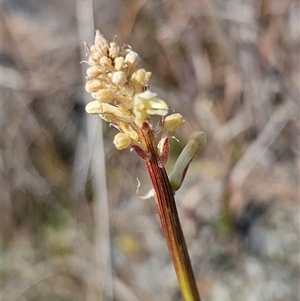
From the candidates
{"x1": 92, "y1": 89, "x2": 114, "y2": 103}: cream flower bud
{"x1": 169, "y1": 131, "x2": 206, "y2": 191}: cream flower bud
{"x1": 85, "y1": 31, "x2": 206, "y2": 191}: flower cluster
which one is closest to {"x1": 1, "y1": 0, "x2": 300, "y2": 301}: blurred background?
{"x1": 169, "y1": 131, "x2": 206, "y2": 191}: cream flower bud

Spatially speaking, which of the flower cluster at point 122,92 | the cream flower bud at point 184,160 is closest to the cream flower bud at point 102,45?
the flower cluster at point 122,92

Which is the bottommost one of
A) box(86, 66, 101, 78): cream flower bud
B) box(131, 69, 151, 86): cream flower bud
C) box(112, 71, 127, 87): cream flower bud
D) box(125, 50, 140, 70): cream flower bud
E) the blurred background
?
box(112, 71, 127, 87): cream flower bud

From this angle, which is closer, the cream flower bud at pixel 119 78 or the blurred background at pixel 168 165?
the cream flower bud at pixel 119 78

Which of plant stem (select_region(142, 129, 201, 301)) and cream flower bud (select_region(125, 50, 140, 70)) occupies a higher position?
cream flower bud (select_region(125, 50, 140, 70))

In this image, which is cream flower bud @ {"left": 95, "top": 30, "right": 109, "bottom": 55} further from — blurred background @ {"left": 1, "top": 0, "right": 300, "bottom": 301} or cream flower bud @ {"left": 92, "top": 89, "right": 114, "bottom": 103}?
blurred background @ {"left": 1, "top": 0, "right": 300, "bottom": 301}

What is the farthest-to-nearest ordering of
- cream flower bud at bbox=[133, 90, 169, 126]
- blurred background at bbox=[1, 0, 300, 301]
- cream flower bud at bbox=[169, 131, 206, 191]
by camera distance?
blurred background at bbox=[1, 0, 300, 301], cream flower bud at bbox=[169, 131, 206, 191], cream flower bud at bbox=[133, 90, 169, 126]

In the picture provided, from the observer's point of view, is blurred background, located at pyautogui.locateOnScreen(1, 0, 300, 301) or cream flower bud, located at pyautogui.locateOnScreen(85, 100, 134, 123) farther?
blurred background, located at pyautogui.locateOnScreen(1, 0, 300, 301)

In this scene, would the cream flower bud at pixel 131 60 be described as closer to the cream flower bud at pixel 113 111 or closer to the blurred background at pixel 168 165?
the cream flower bud at pixel 113 111

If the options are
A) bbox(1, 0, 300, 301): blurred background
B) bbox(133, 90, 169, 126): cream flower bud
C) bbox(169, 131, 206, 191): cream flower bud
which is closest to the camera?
bbox(133, 90, 169, 126): cream flower bud
